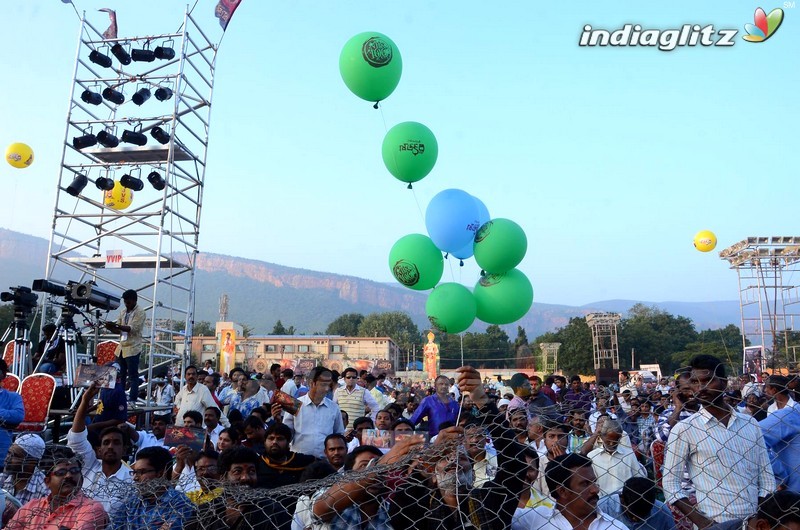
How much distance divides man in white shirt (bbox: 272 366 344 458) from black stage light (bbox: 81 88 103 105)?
25.6 ft

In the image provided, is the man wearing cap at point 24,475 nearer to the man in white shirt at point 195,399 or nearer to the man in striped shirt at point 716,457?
the man in white shirt at point 195,399

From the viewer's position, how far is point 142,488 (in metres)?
3.38

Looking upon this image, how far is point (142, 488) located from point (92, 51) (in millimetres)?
9952

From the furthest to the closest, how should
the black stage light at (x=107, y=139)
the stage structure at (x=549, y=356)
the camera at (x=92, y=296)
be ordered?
the stage structure at (x=549, y=356)
the black stage light at (x=107, y=139)
the camera at (x=92, y=296)

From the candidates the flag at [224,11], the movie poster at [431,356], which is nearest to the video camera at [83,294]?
the flag at [224,11]

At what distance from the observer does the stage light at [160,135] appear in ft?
35.8

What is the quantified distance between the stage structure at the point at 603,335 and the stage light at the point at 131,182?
1661 inches

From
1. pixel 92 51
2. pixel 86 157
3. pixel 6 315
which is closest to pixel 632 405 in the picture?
pixel 86 157

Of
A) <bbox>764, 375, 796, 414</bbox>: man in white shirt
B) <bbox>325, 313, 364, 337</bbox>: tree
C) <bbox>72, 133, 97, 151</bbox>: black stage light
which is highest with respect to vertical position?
<bbox>325, 313, 364, 337</bbox>: tree

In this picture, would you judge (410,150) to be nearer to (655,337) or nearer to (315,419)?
(315,419)

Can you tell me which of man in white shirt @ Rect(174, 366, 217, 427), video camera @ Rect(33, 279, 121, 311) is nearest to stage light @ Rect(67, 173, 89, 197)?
video camera @ Rect(33, 279, 121, 311)

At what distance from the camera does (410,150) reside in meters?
8.10

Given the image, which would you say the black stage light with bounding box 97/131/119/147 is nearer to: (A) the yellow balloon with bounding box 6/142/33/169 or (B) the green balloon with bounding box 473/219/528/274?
(A) the yellow balloon with bounding box 6/142/33/169

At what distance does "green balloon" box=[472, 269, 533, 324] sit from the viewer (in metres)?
8.01
